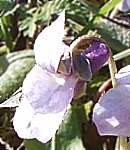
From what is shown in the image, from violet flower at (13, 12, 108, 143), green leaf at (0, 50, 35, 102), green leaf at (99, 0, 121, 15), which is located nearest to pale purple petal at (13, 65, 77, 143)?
violet flower at (13, 12, 108, 143)

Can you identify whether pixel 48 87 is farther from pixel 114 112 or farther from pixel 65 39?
pixel 65 39

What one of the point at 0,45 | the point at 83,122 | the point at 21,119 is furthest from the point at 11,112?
the point at 21,119

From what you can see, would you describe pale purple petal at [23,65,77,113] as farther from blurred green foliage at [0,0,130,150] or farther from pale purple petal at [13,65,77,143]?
blurred green foliage at [0,0,130,150]

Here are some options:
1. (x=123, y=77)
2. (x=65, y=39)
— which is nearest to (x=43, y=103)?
(x=123, y=77)

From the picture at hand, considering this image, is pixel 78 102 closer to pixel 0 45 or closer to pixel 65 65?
pixel 0 45

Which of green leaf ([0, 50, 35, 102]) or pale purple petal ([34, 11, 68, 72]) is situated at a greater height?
pale purple petal ([34, 11, 68, 72])

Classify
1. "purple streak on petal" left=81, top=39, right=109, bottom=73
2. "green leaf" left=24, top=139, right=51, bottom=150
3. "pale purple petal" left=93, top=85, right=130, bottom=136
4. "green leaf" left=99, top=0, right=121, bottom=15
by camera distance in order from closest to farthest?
"pale purple petal" left=93, top=85, right=130, bottom=136, "purple streak on petal" left=81, top=39, right=109, bottom=73, "green leaf" left=24, top=139, right=51, bottom=150, "green leaf" left=99, top=0, right=121, bottom=15

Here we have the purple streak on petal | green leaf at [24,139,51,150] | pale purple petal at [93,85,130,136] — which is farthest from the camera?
green leaf at [24,139,51,150]
